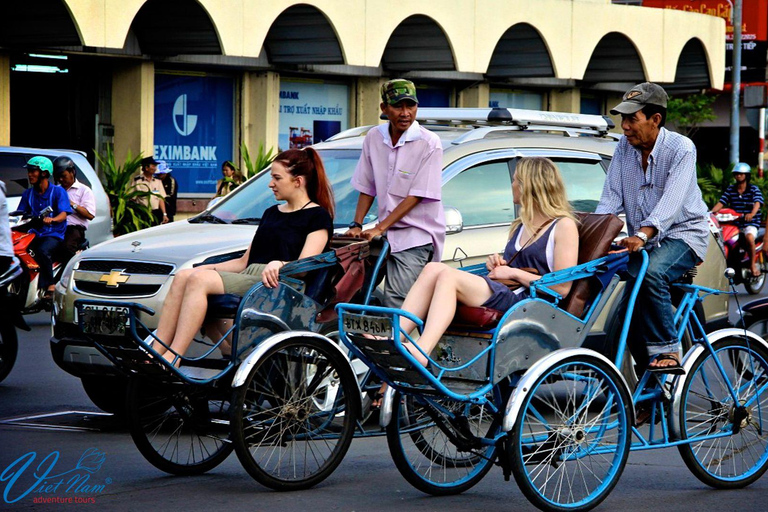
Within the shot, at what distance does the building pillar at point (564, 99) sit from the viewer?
108 feet

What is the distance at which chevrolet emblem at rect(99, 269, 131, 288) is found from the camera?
777 cm

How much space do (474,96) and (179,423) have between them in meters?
24.6

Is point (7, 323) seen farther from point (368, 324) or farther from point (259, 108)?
point (259, 108)

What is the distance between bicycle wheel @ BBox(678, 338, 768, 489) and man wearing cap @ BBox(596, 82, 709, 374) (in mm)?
269

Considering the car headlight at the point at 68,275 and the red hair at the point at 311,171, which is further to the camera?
the car headlight at the point at 68,275

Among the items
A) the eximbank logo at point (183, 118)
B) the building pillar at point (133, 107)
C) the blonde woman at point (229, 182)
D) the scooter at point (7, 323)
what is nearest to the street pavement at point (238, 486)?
the scooter at point (7, 323)

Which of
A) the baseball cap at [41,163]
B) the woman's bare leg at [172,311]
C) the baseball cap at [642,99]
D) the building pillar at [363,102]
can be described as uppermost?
the building pillar at [363,102]

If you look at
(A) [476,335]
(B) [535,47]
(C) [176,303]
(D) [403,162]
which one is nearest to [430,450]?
(A) [476,335]

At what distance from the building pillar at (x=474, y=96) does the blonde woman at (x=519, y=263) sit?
24236mm

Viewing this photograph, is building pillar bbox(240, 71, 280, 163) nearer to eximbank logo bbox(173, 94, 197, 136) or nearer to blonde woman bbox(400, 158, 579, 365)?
eximbank logo bbox(173, 94, 197, 136)

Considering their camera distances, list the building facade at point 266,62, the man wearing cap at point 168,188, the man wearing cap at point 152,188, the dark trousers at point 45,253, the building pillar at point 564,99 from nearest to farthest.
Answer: the dark trousers at point 45,253, the man wearing cap at point 152,188, the man wearing cap at point 168,188, the building facade at point 266,62, the building pillar at point 564,99

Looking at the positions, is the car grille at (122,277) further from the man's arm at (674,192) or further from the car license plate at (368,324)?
the man's arm at (674,192)

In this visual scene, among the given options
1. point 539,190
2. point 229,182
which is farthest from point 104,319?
point 229,182

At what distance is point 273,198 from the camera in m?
8.86
